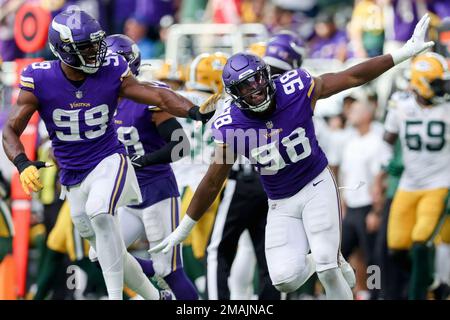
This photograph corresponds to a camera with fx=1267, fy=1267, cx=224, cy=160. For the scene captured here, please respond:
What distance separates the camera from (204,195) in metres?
7.61

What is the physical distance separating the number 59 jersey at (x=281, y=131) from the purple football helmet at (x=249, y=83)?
9cm

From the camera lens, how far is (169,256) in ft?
27.9

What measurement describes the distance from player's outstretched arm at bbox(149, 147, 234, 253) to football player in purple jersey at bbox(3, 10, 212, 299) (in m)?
0.26

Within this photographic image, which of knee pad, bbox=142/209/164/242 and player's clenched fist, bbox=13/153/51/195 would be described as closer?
player's clenched fist, bbox=13/153/51/195

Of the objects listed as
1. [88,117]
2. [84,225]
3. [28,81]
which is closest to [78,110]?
[88,117]

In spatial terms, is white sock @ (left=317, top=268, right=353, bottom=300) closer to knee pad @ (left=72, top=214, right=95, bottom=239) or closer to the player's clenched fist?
knee pad @ (left=72, top=214, right=95, bottom=239)

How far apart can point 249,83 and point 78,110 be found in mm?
1073

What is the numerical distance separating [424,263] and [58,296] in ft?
9.58

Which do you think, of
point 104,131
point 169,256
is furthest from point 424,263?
point 104,131

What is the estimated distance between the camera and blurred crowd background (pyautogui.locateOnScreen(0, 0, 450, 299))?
10367 mm

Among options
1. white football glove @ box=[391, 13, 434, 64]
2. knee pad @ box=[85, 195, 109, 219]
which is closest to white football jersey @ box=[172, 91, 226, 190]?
knee pad @ box=[85, 195, 109, 219]

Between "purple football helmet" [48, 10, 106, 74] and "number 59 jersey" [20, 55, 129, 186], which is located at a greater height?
"purple football helmet" [48, 10, 106, 74]

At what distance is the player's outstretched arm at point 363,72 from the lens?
756 cm

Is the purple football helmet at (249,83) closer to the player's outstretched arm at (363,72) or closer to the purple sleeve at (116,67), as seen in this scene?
the player's outstretched arm at (363,72)
